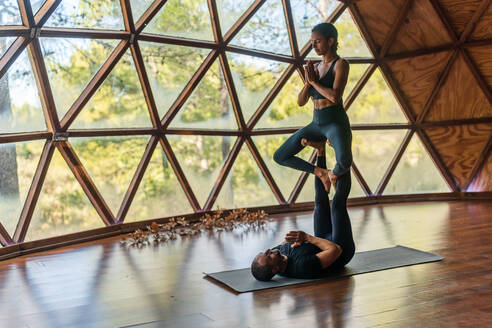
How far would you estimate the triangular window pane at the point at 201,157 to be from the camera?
911cm

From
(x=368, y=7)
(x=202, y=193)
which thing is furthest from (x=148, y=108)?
(x=368, y=7)

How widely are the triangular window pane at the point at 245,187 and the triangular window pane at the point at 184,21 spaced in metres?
2.18

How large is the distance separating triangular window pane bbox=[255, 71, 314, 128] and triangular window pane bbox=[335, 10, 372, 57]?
1.13 meters

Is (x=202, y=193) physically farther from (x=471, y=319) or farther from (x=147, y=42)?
(x=471, y=319)

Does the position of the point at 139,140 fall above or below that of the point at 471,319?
above

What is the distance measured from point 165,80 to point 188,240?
2.64 m

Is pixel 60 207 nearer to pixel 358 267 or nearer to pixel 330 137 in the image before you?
pixel 330 137

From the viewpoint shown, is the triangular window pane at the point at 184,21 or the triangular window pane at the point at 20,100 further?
the triangular window pane at the point at 184,21

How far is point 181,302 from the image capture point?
455 centimetres

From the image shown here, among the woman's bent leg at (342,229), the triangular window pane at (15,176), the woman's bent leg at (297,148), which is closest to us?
the woman's bent leg at (342,229)

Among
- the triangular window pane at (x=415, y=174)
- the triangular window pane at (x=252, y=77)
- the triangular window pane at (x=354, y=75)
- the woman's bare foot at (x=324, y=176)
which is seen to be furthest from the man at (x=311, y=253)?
the triangular window pane at (x=415, y=174)

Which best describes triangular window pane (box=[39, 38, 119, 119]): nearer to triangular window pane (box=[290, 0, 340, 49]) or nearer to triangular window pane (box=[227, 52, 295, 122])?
triangular window pane (box=[227, 52, 295, 122])

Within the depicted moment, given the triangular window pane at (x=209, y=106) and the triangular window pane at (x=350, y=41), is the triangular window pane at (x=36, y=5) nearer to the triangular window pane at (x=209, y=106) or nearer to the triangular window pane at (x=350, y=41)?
the triangular window pane at (x=209, y=106)

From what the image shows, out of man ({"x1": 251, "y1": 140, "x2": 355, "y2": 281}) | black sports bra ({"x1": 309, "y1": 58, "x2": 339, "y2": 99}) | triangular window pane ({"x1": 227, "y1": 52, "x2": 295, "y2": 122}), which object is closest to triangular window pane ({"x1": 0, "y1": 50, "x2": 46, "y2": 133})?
triangular window pane ({"x1": 227, "y1": 52, "x2": 295, "y2": 122})
